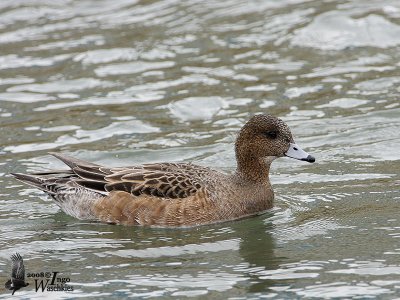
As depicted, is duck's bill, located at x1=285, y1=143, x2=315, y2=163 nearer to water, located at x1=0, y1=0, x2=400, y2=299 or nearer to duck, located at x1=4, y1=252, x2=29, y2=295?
water, located at x1=0, y1=0, x2=400, y2=299

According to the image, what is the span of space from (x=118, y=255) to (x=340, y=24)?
8.75 m

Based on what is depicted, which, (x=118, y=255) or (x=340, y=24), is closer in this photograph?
(x=118, y=255)

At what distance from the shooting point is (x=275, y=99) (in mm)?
14602

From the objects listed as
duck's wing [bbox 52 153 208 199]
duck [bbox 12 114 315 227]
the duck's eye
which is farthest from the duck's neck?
duck's wing [bbox 52 153 208 199]

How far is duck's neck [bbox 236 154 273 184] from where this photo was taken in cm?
1098

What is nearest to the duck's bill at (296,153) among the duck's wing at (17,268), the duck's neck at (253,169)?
the duck's neck at (253,169)

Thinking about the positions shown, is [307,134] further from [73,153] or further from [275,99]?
[73,153]

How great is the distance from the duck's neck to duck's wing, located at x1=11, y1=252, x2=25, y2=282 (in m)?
2.61

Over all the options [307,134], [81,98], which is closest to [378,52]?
[307,134]

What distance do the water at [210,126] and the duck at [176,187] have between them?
0.49 feet

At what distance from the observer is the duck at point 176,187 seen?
1055 centimetres

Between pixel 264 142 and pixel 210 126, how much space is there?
2.91 m

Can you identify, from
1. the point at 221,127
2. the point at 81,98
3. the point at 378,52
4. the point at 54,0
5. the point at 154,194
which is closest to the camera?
the point at 154,194

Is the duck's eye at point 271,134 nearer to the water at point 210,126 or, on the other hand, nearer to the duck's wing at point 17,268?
the water at point 210,126
